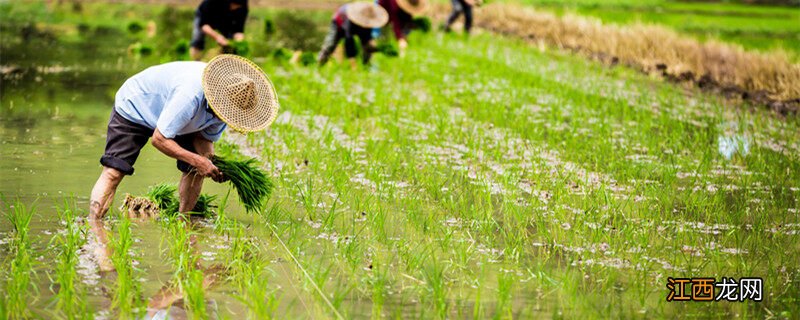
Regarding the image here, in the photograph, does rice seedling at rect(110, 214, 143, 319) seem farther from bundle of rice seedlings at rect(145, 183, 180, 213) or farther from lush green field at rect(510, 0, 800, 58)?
lush green field at rect(510, 0, 800, 58)

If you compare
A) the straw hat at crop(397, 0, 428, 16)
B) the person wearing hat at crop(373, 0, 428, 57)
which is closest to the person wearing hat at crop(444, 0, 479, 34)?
the person wearing hat at crop(373, 0, 428, 57)

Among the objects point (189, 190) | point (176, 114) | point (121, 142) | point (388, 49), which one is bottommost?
point (388, 49)

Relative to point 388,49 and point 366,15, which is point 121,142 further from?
point 388,49

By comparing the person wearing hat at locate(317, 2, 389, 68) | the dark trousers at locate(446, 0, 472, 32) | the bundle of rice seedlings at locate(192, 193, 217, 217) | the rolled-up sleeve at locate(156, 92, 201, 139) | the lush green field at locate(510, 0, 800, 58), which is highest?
the rolled-up sleeve at locate(156, 92, 201, 139)

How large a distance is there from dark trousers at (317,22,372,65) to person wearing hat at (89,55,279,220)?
7148 mm

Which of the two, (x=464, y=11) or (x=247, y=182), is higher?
(x=247, y=182)

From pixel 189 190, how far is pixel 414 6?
10.2 m

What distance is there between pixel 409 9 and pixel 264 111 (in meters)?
10.3

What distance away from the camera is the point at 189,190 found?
6.00m

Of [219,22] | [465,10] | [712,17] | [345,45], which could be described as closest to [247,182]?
[219,22]

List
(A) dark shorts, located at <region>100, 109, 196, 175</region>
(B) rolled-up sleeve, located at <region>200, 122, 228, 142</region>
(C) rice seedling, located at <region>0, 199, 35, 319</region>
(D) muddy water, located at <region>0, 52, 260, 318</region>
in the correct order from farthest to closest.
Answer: (B) rolled-up sleeve, located at <region>200, 122, 228, 142</region>
(A) dark shorts, located at <region>100, 109, 196, 175</region>
(D) muddy water, located at <region>0, 52, 260, 318</region>
(C) rice seedling, located at <region>0, 199, 35, 319</region>

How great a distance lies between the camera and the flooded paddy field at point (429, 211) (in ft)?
15.5

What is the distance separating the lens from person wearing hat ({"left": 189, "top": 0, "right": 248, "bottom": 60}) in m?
11.3

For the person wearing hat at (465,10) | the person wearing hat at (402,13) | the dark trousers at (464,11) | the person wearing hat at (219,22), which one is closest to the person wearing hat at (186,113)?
the person wearing hat at (219,22)
